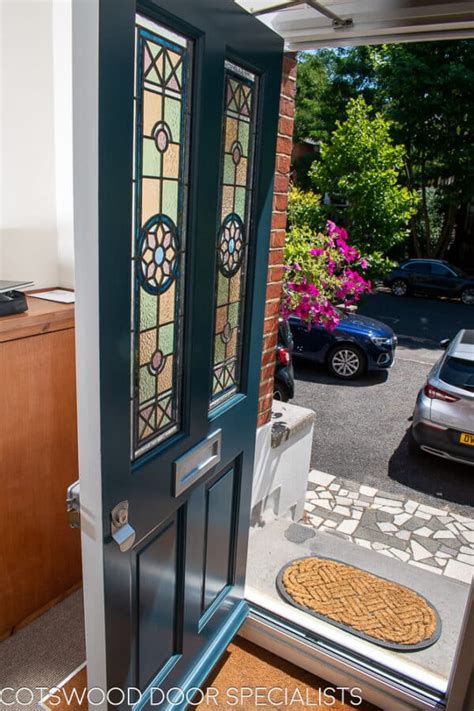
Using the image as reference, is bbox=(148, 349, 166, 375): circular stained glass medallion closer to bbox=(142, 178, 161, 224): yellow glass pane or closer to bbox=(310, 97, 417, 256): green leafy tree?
bbox=(142, 178, 161, 224): yellow glass pane

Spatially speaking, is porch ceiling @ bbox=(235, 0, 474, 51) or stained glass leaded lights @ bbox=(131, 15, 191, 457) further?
porch ceiling @ bbox=(235, 0, 474, 51)

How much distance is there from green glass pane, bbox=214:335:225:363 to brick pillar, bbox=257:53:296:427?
84 cm

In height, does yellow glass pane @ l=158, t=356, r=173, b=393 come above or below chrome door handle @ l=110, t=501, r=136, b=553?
above

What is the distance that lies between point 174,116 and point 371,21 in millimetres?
972

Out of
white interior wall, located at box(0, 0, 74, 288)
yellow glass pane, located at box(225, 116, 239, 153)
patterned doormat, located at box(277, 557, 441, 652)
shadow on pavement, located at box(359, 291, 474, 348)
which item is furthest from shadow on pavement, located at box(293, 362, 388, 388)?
yellow glass pane, located at box(225, 116, 239, 153)

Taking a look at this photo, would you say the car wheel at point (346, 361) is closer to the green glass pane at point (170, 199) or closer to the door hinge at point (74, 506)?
the green glass pane at point (170, 199)

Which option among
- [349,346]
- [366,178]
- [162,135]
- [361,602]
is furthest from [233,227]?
[366,178]

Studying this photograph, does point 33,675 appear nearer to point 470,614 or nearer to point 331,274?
point 470,614

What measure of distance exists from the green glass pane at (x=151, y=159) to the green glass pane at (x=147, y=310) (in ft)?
1.02

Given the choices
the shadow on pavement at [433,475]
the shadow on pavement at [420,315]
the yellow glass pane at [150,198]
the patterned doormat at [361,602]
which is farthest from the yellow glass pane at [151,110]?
the shadow on pavement at [420,315]

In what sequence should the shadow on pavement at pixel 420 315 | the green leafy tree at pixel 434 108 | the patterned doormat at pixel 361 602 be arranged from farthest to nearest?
the green leafy tree at pixel 434 108, the shadow on pavement at pixel 420 315, the patterned doormat at pixel 361 602

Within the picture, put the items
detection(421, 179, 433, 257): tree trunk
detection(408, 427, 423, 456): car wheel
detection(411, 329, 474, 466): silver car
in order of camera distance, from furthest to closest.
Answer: detection(421, 179, 433, 257): tree trunk
detection(408, 427, 423, 456): car wheel
detection(411, 329, 474, 466): silver car

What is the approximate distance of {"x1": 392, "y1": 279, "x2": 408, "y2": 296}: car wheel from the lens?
1473 centimetres

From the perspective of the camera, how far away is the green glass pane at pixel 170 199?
1.49 metres
